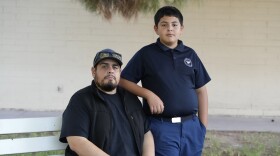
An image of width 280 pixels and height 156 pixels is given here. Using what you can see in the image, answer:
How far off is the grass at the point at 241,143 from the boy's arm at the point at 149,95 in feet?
5.62

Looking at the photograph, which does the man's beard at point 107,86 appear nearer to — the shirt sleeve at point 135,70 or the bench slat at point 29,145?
the shirt sleeve at point 135,70

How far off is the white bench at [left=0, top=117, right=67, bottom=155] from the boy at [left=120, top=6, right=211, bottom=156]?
24.7 inches

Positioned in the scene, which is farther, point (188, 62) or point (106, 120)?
point (188, 62)

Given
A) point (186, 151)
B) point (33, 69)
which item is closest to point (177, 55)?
point (186, 151)

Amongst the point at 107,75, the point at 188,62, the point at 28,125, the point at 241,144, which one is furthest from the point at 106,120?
the point at 241,144

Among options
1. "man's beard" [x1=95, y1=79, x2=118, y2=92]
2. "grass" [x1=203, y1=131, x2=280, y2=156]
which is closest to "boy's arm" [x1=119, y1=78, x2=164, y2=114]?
"man's beard" [x1=95, y1=79, x2=118, y2=92]

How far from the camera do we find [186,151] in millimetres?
3186

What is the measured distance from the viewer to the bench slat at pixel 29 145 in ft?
9.90

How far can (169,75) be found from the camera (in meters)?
3.11

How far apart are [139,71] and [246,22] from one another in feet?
15.4

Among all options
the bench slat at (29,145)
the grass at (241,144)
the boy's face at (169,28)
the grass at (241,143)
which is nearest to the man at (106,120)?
the bench slat at (29,145)

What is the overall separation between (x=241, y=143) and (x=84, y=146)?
342cm

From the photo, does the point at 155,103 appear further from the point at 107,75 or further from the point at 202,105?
the point at 202,105

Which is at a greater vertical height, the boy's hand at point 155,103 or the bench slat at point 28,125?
the boy's hand at point 155,103
